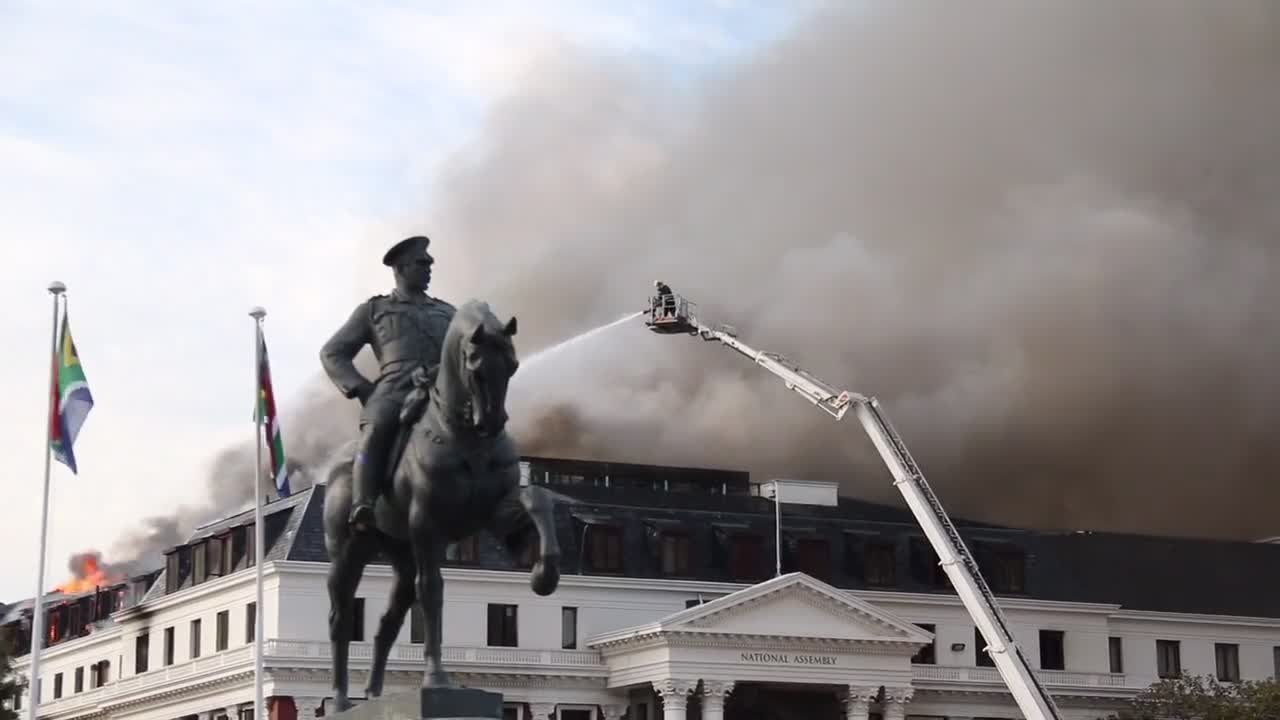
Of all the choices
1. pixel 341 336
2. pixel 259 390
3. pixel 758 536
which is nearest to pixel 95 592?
pixel 758 536

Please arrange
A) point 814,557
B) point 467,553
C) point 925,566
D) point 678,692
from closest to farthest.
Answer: point 678,692, point 467,553, point 814,557, point 925,566

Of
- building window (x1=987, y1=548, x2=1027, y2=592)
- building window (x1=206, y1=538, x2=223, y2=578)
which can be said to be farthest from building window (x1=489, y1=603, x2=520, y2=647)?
building window (x1=987, y1=548, x2=1027, y2=592)

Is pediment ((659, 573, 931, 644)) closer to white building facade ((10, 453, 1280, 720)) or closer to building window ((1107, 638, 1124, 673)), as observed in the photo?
white building facade ((10, 453, 1280, 720))

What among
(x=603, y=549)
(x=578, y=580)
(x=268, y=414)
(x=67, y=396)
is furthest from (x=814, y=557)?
(x=67, y=396)

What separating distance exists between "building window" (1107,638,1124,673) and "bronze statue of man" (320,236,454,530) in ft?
301

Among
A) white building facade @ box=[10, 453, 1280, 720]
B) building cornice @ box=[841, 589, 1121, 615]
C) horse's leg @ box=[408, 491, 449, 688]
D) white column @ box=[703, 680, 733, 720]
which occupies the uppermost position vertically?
building cornice @ box=[841, 589, 1121, 615]

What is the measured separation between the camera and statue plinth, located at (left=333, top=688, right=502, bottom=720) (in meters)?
21.3

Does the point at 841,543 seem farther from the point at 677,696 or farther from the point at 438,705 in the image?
the point at 438,705

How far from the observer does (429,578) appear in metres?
22.2

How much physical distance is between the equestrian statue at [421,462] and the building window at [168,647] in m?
81.7

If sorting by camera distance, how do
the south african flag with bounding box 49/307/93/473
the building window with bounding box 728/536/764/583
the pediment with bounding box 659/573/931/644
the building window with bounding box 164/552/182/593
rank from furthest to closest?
1. the building window with bounding box 164/552/182/593
2. the building window with bounding box 728/536/764/583
3. the pediment with bounding box 659/573/931/644
4. the south african flag with bounding box 49/307/93/473

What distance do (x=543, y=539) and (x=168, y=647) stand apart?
85661 mm

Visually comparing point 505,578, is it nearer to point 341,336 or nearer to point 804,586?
point 804,586

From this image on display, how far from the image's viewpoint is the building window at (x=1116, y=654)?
11106 cm
